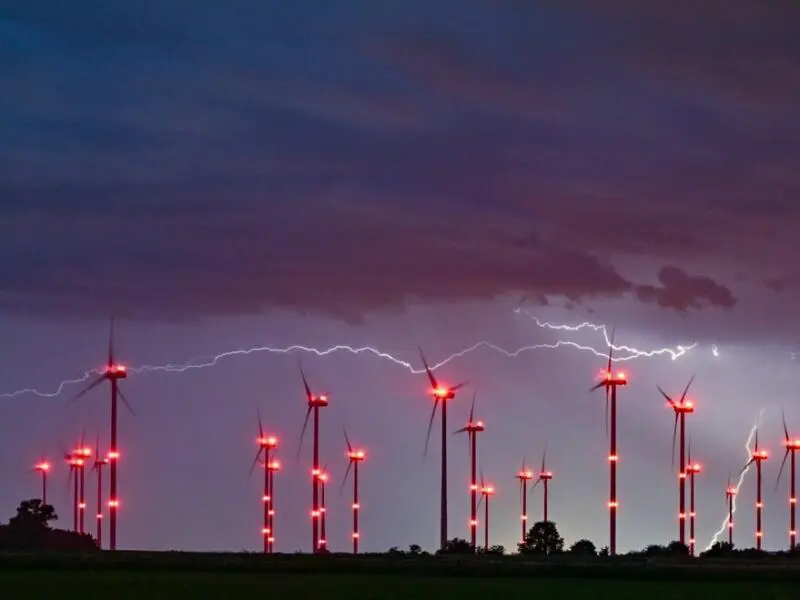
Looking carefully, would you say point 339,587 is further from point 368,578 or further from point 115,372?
point 115,372

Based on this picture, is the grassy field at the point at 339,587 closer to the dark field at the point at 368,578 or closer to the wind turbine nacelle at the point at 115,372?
the dark field at the point at 368,578

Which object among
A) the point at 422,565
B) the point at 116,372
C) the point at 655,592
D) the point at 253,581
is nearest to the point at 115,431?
the point at 116,372

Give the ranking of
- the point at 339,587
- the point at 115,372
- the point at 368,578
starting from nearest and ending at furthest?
1. the point at 339,587
2. the point at 368,578
3. the point at 115,372

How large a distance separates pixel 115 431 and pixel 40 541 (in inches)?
1108

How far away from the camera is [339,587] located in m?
94.6

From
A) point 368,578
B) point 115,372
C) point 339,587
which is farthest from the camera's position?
point 115,372

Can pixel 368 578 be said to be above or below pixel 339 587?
above

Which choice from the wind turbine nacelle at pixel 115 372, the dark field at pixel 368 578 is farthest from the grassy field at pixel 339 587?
the wind turbine nacelle at pixel 115 372

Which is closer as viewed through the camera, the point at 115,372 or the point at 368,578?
the point at 368,578

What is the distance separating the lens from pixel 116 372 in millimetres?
197500

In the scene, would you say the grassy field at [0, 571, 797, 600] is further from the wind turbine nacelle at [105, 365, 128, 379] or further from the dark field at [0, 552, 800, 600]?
the wind turbine nacelle at [105, 365, 128, 379]

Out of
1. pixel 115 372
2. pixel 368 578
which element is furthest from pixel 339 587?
pixel 115 372

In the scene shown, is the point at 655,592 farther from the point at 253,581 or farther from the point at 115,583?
the point at 115,583

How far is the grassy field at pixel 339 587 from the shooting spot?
86812 millimetres
